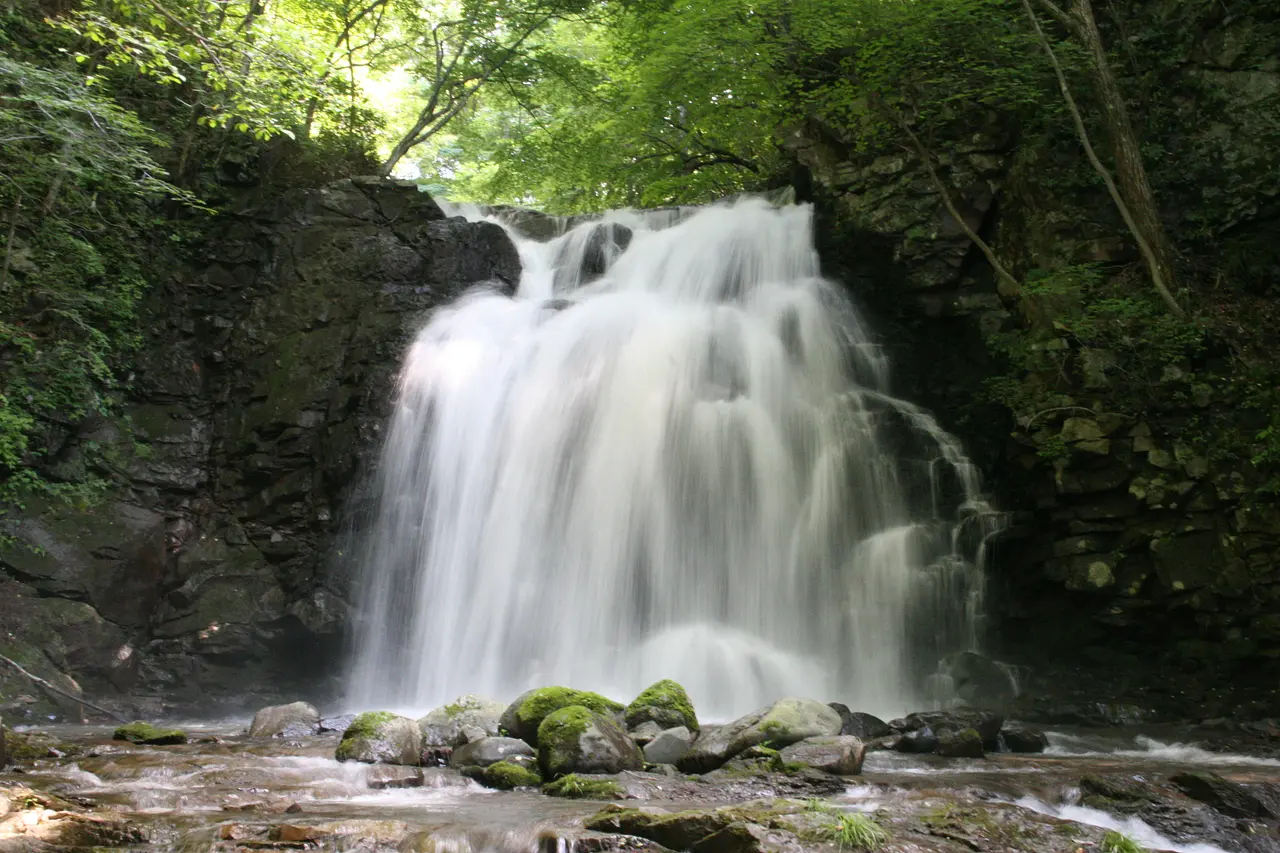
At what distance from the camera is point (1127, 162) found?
10539 mm

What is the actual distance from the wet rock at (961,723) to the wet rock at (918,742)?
0.10m

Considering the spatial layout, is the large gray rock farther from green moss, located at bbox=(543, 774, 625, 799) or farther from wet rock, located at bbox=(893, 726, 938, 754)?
green moss, located at bbox=(543, 774, 625, 799)

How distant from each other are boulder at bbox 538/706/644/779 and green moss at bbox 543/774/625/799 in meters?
0.27

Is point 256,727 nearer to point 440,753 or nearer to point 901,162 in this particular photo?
point 440,753

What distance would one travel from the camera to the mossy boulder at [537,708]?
22.8 feet

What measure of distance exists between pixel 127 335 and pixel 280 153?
14.0 ft

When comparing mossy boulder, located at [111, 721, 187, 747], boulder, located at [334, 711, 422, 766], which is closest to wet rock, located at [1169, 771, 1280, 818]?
boulder, located at [334, 711, 422, 766]

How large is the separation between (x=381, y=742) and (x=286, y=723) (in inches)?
82.9

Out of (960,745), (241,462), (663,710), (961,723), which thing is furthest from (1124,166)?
(241,462)

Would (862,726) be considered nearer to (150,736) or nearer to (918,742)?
(918,742)

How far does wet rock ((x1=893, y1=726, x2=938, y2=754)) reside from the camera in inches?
282

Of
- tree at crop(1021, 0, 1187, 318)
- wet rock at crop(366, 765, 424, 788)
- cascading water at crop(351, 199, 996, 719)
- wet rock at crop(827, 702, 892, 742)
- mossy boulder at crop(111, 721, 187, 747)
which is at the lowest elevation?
wet rock at crop(366, 765, 424, 788)

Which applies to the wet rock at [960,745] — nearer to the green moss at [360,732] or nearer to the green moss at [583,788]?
the green moss at [583,788]

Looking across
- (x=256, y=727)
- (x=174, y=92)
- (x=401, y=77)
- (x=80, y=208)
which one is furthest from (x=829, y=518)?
(x=401, y=77)
